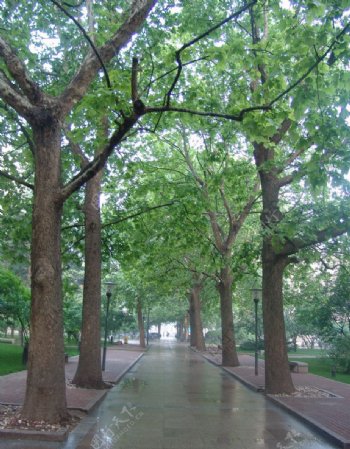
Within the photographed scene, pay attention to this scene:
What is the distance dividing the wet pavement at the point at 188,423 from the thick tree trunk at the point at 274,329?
680mm

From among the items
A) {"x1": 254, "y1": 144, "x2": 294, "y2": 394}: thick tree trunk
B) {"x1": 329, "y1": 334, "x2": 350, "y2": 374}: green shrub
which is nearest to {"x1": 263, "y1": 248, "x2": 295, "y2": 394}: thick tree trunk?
{"x1": 254, "y1": 144, "x2": 294, "y2": 394}: thick tree trunk

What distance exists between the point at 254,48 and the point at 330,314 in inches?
665

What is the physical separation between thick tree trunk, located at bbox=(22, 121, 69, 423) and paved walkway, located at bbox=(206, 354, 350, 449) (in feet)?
15.9

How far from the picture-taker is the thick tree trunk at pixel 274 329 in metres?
13.8

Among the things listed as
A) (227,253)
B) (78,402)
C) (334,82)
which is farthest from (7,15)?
(227,253)

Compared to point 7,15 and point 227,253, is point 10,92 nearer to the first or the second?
point 7,15

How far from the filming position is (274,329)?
14023mm

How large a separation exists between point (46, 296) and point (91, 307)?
594 cm

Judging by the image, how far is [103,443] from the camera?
7.98 m

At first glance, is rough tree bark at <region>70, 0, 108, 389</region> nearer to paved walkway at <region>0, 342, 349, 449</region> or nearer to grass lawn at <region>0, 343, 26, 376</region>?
paved walkway at <region>0, 342, 349, 449</region>

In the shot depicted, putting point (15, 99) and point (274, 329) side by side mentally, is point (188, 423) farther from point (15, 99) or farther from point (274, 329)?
point (15, 99)

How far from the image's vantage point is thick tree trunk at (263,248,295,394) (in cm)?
1376

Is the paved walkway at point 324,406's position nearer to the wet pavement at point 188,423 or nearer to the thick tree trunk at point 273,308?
the wet pavement at point 188,423

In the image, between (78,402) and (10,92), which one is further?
(78,402)
